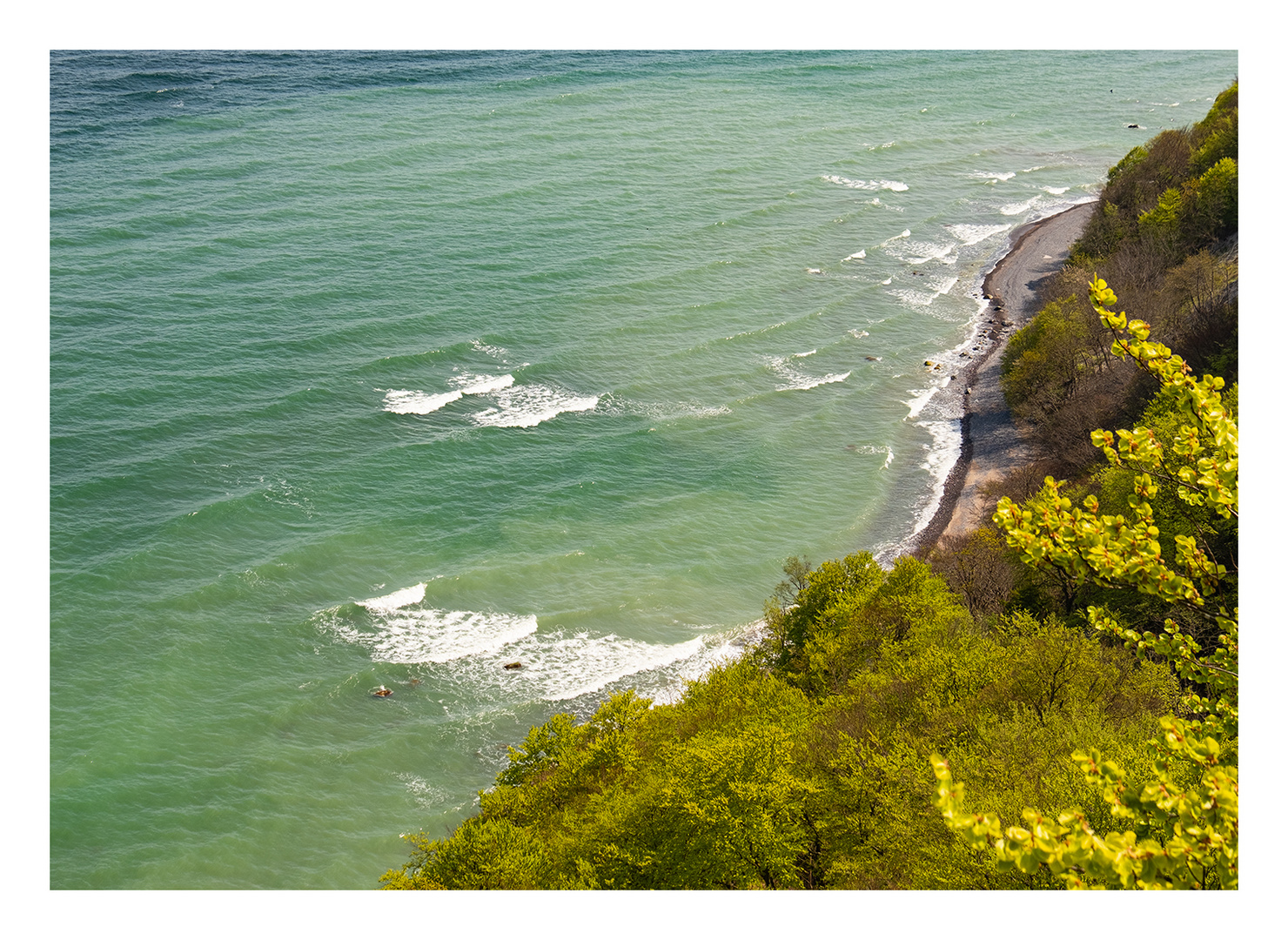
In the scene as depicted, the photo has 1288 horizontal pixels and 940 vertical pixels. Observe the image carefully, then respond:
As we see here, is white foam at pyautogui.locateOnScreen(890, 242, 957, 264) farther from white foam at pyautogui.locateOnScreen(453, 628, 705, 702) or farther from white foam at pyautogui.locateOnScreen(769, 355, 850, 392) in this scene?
white foam at pyautogui.locateOnScreen(453, 628, 705, 702)

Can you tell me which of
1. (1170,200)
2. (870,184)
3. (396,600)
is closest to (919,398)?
(1170,200)

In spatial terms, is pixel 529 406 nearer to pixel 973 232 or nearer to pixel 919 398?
pixel 919 398

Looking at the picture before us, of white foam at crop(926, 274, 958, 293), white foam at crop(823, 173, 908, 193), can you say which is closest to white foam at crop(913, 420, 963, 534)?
white foam at crop(926, 274, 958, 293)

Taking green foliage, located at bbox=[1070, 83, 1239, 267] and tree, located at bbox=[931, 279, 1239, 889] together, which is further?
green foliage, located at bbox=[1070, 83, 1239, 267]

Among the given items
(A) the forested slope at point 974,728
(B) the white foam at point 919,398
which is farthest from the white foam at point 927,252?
(A) the forested slope at point 974,728

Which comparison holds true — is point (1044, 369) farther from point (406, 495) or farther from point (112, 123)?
point (112, 123)


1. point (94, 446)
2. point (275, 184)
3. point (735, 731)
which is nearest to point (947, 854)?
point (735, 731)
